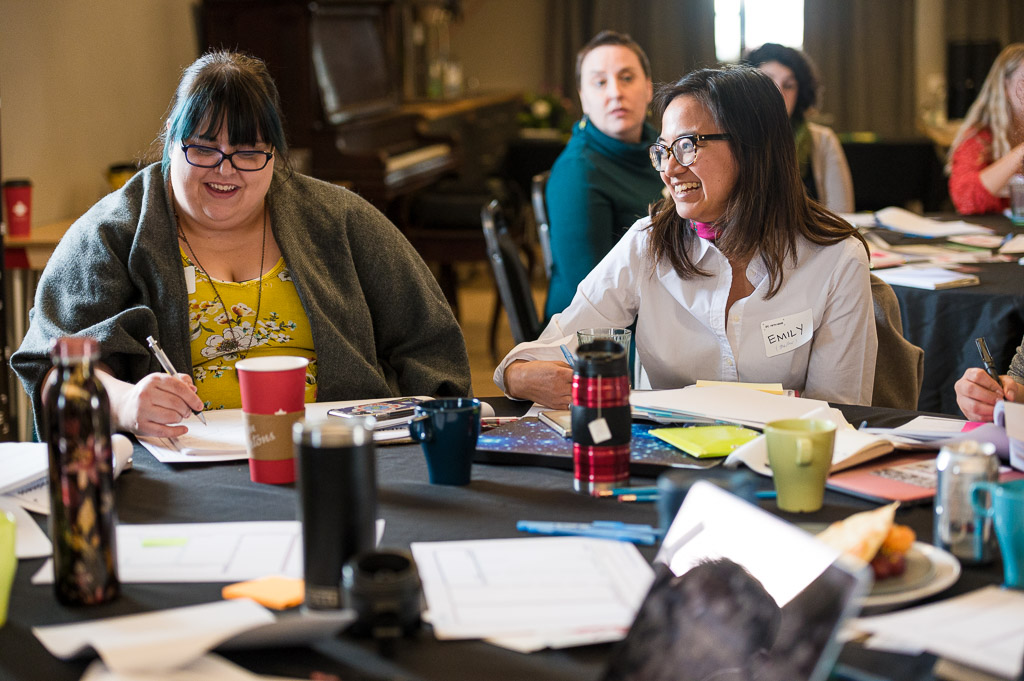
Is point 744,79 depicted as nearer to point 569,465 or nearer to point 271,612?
point 569,465

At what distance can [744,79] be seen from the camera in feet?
5.82

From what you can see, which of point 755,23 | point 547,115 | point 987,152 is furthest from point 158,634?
point 755,23

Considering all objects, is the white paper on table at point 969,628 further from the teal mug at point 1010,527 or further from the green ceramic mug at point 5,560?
the green ceramic mug at point 5,560

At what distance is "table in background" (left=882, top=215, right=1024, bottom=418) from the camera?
243cm

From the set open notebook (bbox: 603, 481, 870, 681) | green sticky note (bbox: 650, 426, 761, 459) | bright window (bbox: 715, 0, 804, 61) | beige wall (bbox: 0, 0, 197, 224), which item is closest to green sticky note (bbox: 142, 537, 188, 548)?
open notebook (bbox: 603, 481, 870, 681)

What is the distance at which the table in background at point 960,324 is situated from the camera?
7.98 feet

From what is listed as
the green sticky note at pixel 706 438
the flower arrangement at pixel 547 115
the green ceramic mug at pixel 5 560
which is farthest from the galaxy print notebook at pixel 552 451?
the flower arrangement at pixel 547 115

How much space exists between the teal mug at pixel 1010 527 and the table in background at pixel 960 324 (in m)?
1.66

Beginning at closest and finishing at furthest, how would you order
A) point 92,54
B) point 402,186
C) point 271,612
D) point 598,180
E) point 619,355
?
point 271,612
point 619,355
point 598,180
point 92,54
point 402,186

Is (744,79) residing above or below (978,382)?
above

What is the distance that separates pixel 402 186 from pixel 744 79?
10.4 ft

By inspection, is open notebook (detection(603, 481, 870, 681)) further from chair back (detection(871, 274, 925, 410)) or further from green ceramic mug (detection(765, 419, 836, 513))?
chair back (detection(871, 274, 925, 410))

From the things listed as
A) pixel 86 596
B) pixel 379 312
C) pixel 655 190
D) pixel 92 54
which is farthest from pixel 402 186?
pixel 86 596

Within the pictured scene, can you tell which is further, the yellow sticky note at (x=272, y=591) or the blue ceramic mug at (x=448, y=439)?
the blue ceramic mug at (x=448, y=439)
